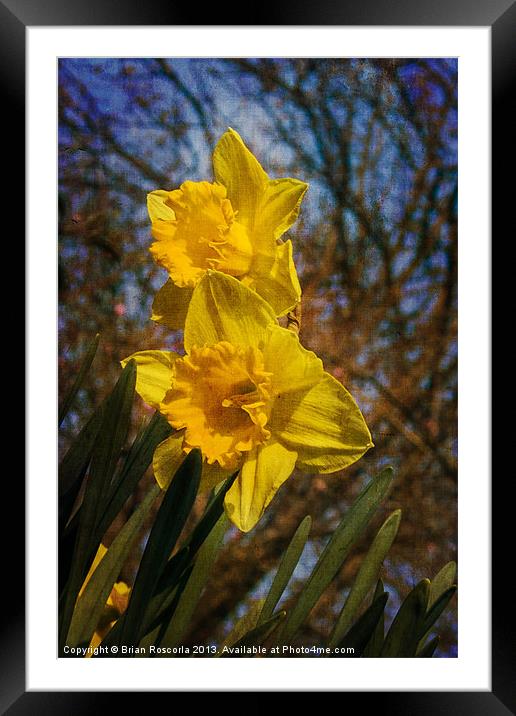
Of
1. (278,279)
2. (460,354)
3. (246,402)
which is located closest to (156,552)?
(246,402)

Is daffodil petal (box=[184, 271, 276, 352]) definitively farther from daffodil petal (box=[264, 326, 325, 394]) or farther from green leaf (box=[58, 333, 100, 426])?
green leaf (box=[58, 333, 100, 426])

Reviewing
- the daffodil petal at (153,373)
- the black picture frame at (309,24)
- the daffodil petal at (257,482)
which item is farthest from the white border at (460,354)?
the daffodil petal at (257,482)

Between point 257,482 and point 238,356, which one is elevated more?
point 238,356

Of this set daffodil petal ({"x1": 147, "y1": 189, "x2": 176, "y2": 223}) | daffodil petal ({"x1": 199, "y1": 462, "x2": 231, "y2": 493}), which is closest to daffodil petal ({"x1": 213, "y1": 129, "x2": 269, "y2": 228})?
daffodil petal ({"x1": 147, "y1": 189, "x2": 176, "y2": 223})

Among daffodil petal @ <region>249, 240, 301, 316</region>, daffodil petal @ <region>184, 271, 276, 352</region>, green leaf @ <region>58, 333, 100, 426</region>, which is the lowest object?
green leaf @ <region>58, 333, 100, 426</region>

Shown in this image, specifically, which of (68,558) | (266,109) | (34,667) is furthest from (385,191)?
(34,667)

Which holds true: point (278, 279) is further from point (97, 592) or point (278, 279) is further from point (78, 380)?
point (97, 592)

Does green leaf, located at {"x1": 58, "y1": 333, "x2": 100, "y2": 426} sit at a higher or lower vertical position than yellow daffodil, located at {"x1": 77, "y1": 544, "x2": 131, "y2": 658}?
higher
